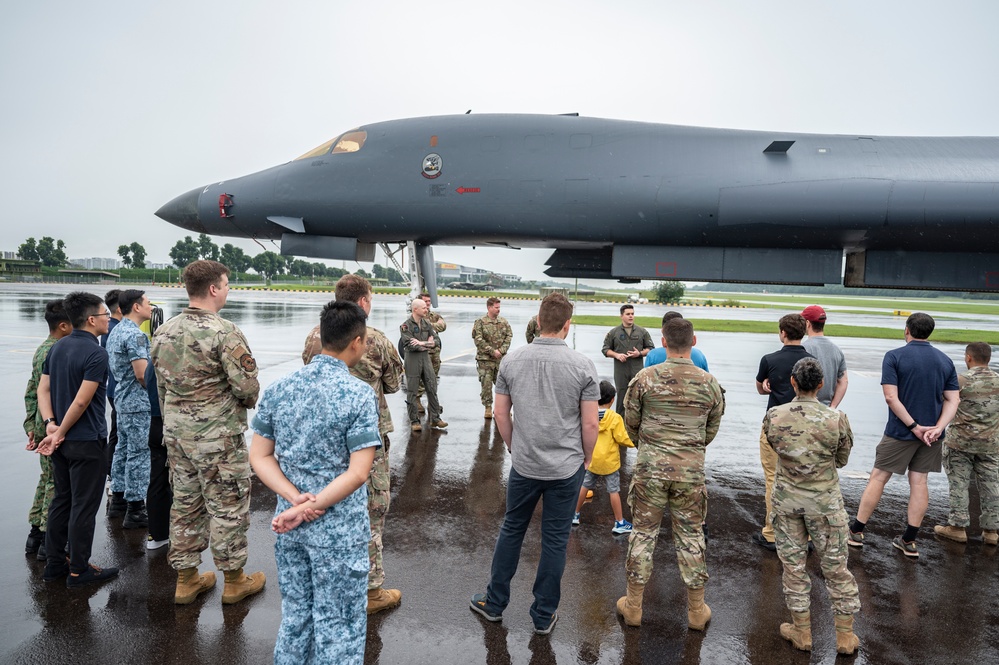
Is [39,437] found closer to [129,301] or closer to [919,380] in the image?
[129,301]

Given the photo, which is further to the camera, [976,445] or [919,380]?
[976,445]

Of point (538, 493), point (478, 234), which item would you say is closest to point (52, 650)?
point (538, 493)

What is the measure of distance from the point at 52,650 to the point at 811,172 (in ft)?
26.5

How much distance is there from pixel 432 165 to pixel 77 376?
16.7ft

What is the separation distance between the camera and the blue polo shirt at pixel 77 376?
141 inches

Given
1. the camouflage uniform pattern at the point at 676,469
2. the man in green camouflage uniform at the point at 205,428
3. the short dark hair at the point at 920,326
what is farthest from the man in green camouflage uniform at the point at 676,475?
the man in green camouflage uniform at the point at 205,428

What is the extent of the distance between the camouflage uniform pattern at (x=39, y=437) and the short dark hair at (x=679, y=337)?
4327 millimetres

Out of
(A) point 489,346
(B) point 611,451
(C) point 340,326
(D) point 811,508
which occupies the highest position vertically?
(C) point 340,326

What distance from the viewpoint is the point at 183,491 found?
3432mm

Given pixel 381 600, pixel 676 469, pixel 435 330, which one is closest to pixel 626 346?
pixel 435 330

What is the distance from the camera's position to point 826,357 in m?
4.45

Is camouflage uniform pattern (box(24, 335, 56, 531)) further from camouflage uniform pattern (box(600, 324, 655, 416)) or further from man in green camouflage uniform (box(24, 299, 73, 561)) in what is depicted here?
camouflage uniform pattern (box(600, 324, 655, 416))

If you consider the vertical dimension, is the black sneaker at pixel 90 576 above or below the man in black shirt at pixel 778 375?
below

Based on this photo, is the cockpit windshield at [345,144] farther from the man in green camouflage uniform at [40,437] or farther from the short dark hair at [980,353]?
the short dark hair at [980,353]
